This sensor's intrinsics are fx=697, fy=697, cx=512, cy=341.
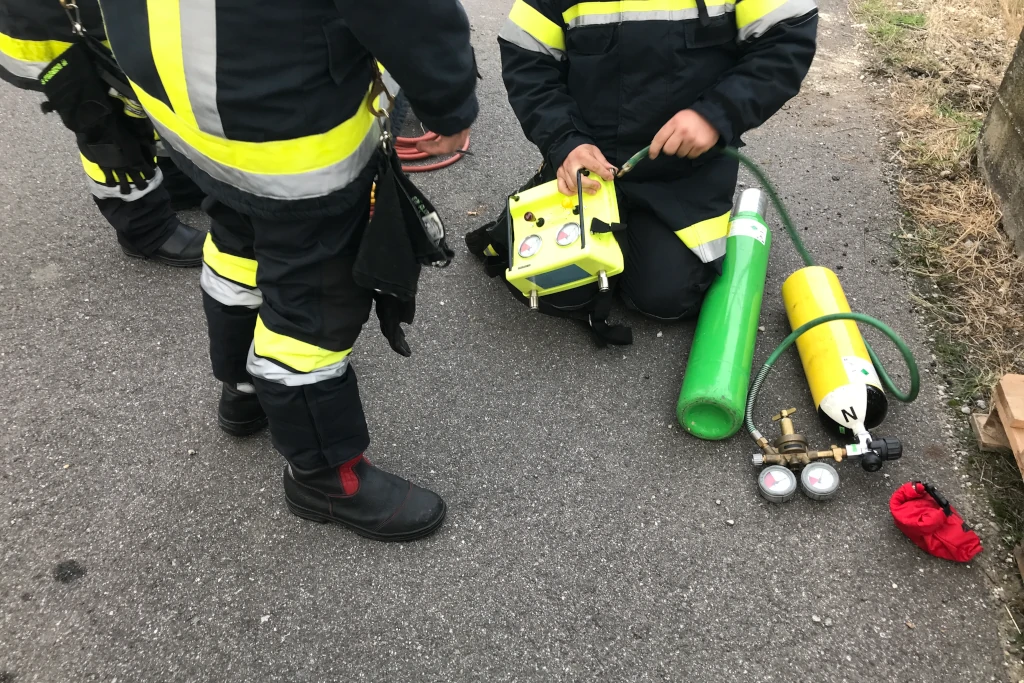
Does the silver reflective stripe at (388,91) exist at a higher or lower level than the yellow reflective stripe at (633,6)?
higher

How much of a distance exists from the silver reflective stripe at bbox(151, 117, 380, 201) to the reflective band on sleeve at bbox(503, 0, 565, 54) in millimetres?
1130

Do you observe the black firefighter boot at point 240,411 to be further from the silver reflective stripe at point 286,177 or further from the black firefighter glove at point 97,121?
the black firefighter glove at point 97,121

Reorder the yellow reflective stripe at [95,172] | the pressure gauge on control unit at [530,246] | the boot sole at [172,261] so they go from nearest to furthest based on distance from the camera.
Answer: the pressure gauge on control unit at [530,246], the yellow reflective stripe at [95,172], the boot sole at [172,261]

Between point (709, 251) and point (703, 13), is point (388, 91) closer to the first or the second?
point (703, 13)

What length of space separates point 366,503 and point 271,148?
0.98 meters

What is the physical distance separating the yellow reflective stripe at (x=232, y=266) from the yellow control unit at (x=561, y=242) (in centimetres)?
80

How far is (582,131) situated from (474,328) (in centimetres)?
79

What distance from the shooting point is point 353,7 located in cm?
115

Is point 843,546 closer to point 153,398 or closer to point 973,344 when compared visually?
point 973,344

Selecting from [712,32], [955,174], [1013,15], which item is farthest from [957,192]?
[1013,15]

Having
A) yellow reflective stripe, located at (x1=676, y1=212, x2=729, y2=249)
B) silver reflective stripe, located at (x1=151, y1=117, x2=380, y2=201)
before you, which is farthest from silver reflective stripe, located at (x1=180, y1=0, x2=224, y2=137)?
yellow reflective stripe, located at (x1=676, y1=212, x2=729, y2=249)

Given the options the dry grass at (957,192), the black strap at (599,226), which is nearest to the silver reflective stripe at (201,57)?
the black strap at (599,226)

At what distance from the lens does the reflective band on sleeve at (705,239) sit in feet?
7.79

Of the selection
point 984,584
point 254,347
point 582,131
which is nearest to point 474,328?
point 582,131
